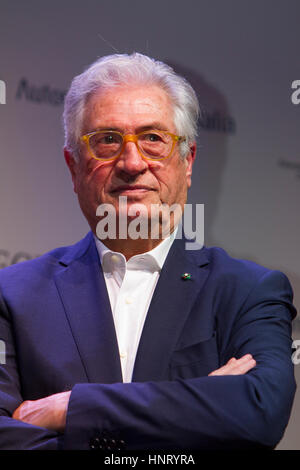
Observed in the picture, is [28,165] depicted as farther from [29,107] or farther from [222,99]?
[222,99]

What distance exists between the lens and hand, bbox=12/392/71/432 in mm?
2055

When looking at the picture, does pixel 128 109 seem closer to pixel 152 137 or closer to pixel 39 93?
pixel 152 137

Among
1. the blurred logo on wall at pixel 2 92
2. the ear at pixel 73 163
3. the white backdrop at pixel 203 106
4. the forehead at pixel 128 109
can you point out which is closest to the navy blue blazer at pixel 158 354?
the ear at pixel 73 163

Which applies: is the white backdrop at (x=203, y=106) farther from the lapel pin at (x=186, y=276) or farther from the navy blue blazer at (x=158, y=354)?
the lapel pin at (x=186, y=276)

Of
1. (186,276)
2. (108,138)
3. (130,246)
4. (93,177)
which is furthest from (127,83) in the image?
(186,276)

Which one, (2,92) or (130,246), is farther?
(2,92)

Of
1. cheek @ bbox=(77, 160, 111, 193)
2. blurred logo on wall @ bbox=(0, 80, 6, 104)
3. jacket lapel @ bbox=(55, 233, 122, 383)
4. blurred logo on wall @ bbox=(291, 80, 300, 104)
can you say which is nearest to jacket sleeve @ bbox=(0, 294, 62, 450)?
jacket lapel @ bbox=(55, 233, 122, 383)

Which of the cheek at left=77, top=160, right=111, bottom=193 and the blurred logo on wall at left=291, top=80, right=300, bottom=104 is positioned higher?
the blurred logo on wall at left=291, top=80, right=300, bottom=104

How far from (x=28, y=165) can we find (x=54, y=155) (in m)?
0.14

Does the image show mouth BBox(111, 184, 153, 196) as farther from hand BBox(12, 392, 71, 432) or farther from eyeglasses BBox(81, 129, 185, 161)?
hand BBox(12, 392, 71, 432)

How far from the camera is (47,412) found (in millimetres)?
2082

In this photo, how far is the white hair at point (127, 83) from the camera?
2.50 meters

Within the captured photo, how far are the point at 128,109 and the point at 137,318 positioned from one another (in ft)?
2.49
